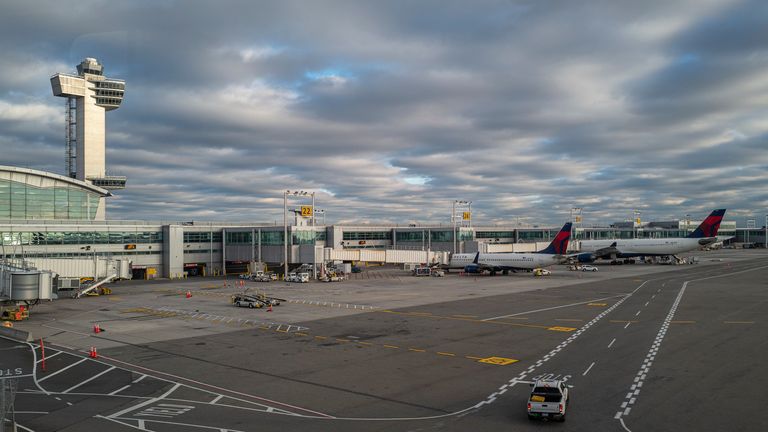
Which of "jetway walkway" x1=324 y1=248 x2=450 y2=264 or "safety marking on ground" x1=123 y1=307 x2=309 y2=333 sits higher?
"jetway walkway" x1=324 y1=248 x2=450 y2=264

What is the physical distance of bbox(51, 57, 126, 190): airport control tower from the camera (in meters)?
140

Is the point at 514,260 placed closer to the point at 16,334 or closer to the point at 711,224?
the point at 711,224

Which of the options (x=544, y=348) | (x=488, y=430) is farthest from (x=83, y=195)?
(x=488, y=430)

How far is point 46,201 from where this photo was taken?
4439 inches

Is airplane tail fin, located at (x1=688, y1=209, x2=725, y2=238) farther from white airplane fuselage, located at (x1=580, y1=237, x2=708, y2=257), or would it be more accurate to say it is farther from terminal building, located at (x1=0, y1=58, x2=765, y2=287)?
terminal building, located at (x1=0, y1=58, x2=765, y2=287)

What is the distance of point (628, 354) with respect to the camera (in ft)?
110

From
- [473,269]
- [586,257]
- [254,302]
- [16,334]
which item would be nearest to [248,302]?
[254,302]

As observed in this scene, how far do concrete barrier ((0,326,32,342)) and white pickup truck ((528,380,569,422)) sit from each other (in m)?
39.2

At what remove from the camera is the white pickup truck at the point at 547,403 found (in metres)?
21.3

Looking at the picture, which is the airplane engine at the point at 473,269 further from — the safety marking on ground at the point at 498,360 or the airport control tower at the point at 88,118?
the airport control tower at the point at 88,118

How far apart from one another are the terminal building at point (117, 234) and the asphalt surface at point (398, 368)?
133ft

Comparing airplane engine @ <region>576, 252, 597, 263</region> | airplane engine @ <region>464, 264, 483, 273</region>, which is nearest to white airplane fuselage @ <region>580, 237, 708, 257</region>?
airplane engine @ <region>576, 252, 597, 263</region>

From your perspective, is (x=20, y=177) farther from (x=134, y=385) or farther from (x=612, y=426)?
(x=612, y=426)

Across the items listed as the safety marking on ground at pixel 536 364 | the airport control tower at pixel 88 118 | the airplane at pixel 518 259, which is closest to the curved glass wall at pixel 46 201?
the airport control tower at pixel 88 118
